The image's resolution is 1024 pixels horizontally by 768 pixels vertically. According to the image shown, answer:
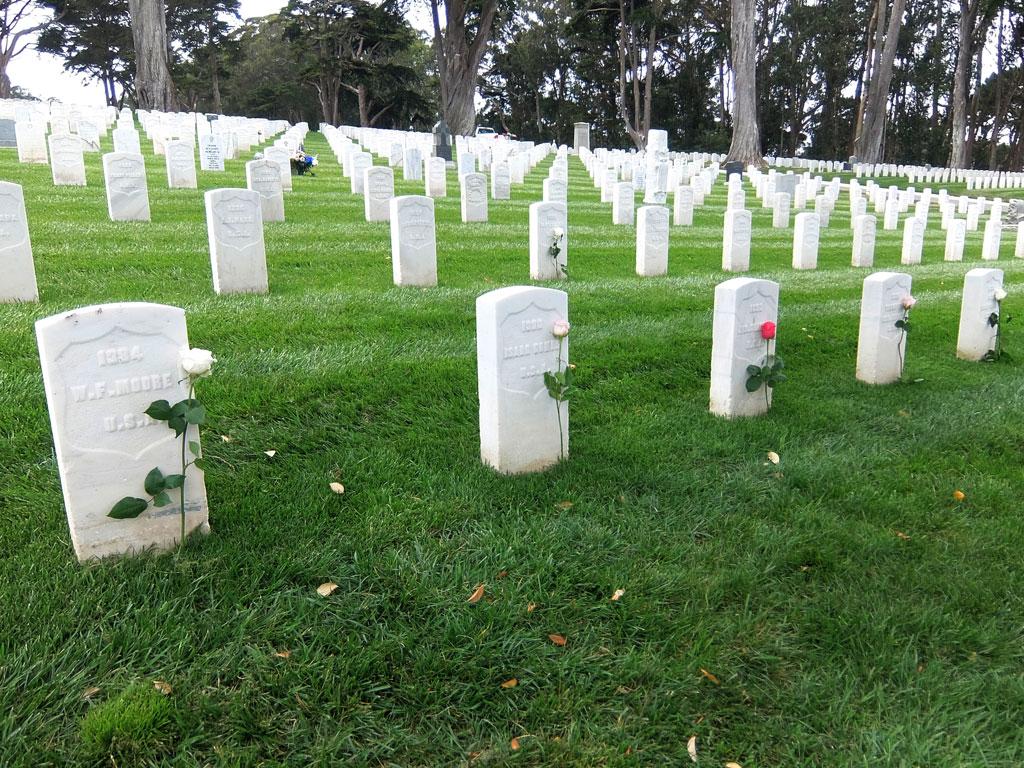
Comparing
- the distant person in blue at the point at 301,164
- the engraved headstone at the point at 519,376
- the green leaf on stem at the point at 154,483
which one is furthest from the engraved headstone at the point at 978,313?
the distant person in blue at the point at 301,164

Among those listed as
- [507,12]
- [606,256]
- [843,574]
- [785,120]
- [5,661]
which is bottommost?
[843,574]

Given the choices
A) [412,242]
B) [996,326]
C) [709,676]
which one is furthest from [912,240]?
[709,676]

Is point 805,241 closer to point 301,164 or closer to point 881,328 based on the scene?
point 881,328

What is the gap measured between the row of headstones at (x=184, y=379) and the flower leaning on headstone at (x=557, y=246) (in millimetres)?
3449

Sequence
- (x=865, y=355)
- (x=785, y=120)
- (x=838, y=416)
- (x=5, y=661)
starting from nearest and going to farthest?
(x=5, y=661), (x=838, y=416), (x=865, y=355), (x=785, y=120)

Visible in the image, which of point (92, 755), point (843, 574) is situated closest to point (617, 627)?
point (843, 574)

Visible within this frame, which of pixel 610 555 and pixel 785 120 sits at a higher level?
pixel 785 120

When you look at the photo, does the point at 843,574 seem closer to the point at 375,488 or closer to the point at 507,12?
the point at 375,488

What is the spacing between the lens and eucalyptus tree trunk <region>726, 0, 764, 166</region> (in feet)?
89.9

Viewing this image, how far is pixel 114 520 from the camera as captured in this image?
9.65 feet

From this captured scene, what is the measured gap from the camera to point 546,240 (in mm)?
8484

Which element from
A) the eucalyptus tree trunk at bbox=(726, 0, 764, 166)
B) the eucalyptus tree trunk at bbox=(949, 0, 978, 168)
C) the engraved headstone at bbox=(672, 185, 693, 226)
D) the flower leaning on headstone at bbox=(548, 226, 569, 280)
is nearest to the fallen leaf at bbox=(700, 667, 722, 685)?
the flower leaning on headstone at bbox=(548, 226, 569, 280)

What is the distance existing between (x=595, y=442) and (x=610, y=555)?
4.10 feet

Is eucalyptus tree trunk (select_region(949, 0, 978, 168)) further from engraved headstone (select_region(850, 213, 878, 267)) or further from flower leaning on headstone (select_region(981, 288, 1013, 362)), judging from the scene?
flower leaning on headstone (select_region(981, 288, 1013, 362))
